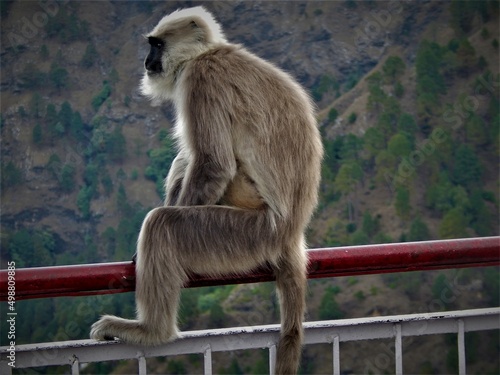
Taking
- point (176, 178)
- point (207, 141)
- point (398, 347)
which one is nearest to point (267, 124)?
point (207, 141)

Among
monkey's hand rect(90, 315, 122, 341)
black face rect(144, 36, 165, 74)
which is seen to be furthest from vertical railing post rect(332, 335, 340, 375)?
black face rect(144, 36, 165, 74)

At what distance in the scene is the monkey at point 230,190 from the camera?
2979 mm

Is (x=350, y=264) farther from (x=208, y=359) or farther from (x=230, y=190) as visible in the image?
(x=230, y=190)

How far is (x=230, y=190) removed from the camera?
3.48 m

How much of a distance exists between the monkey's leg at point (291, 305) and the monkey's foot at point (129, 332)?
40 cm

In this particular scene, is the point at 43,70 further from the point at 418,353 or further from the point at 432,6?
the point at 418,353

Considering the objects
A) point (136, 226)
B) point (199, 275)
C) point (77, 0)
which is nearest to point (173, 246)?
point (199, 275)

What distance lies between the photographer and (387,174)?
6738cm

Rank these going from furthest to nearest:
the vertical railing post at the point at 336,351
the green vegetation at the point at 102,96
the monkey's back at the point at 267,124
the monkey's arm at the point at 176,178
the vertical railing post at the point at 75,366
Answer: the green vegetation at the point at 102,96
the monkey's arm at the point at 176,178
the monkey's back at the point at 267,124
the vertical railing post at the point at 336,351
the vertical railing post at the point at 75,366

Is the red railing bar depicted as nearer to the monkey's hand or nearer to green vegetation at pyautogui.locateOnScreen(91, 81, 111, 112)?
the monkey's hand

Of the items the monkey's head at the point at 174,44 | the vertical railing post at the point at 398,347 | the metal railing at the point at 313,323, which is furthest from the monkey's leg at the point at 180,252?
the monkey's head at the point at 174,44

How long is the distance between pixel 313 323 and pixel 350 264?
25cm

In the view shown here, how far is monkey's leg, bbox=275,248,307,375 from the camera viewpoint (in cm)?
264

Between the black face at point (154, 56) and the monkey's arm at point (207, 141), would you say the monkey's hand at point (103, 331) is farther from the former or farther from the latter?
the black face at point (154, 56)
